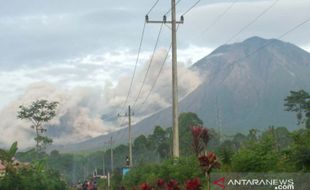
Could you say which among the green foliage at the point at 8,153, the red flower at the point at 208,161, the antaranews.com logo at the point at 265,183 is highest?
the green foliage at the point at 8,153

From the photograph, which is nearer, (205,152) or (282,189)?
(205,152)

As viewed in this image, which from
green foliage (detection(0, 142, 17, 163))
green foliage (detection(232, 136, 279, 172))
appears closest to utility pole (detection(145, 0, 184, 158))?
green foliage (detection(232, 136, 279, 172))

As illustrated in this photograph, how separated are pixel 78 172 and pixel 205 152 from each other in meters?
177

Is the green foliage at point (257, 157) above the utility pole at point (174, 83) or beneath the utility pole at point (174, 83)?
beneath

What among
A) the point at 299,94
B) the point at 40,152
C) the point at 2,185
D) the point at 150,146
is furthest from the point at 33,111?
the point at 2,185

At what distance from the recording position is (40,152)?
87062 millimetres

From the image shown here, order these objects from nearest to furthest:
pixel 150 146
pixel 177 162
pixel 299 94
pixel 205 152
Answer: pixel 205 152 → pixel 177 162 → pixel 299 94 → pixel 150 146

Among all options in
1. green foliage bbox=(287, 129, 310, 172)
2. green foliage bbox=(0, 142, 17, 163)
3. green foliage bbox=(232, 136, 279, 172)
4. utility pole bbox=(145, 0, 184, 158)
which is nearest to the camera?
Result: green foliage bbox=(287, 129, 310, 172)

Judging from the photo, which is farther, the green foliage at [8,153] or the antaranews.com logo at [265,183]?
the green foliage at [8,153]

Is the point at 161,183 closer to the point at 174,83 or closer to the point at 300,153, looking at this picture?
the point at 300,153

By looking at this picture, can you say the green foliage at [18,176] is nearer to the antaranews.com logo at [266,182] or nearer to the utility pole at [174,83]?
the utility pole at [174,83]

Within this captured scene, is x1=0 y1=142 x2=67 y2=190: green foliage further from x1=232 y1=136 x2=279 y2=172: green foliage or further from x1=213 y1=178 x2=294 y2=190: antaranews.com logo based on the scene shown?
x1=213 y1=178 x2=294 y2=190: antaranews.com logo

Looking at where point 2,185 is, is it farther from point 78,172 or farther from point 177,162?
point 78,172

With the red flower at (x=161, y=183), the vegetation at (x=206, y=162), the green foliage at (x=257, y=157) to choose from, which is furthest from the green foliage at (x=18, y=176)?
the red flower at (x=161, y=183)
